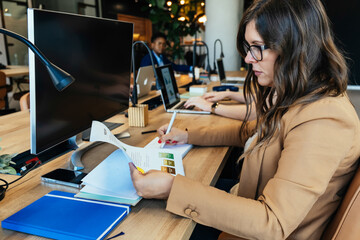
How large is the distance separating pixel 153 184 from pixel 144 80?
1.69m

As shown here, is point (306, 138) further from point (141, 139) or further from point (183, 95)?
point (183, 95)

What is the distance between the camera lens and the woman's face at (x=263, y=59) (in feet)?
2.70

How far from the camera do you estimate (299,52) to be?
759 mm

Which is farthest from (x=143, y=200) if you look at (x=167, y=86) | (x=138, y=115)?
(x=167, y=86)

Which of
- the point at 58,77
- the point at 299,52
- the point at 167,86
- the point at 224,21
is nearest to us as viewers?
the point at 58,77

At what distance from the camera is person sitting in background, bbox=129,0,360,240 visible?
680mm

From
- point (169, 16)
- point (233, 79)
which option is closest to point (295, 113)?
point (233, 79)

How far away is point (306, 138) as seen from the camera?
69cm

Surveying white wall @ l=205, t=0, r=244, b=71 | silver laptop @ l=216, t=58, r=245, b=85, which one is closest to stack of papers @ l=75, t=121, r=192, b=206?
silver laptop @ l=216, t=58, r=245, b=85

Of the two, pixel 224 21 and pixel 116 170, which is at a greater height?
pixel 224 21

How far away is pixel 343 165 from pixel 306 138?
16 centimetres

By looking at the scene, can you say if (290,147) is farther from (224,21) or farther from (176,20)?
(176,20)

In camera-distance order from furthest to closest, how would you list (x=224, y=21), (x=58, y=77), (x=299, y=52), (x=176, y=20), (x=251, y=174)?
(x=176, y=20)
(x=224, y=21)
(x=251, y=174)
(x=299, y=52)
(x=58, y=77)

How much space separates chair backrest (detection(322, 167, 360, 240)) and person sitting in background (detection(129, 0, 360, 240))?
52mm
